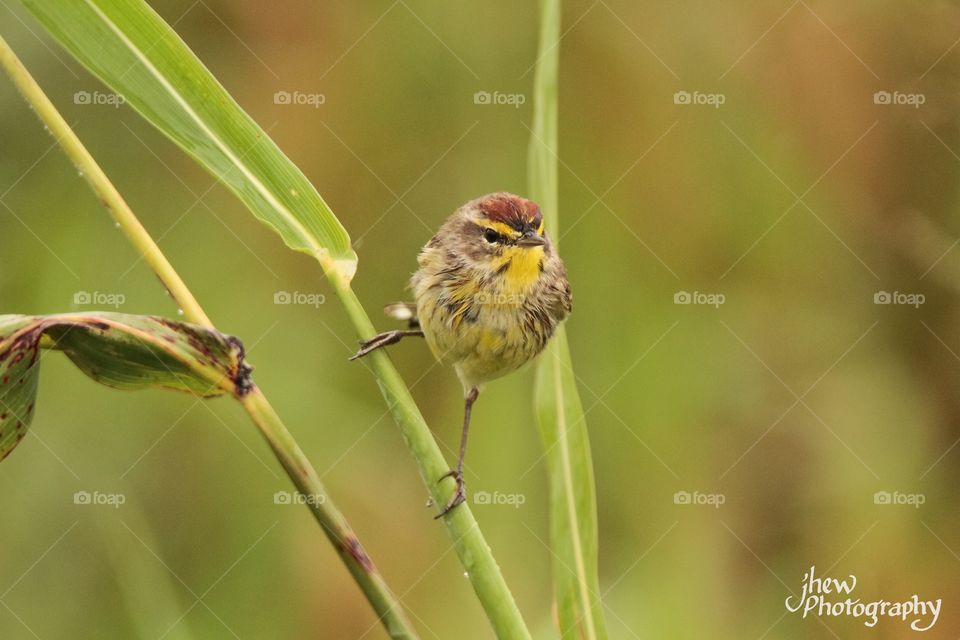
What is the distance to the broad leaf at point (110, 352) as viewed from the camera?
76.5 inches

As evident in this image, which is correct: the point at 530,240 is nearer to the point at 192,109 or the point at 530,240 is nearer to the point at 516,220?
the point at 516,220

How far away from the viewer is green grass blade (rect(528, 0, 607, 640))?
2.25 m

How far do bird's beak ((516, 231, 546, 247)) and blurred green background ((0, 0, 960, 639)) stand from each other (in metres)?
0.45

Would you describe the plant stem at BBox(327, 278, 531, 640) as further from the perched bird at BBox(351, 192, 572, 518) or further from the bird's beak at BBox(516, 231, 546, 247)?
the bird's beak at BBox(516, 231, 546, 247)

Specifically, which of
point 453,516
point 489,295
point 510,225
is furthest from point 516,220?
point 453,516

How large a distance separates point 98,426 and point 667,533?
7.17 ft

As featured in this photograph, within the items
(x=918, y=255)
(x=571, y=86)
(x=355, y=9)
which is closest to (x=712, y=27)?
(x=571, y=86)

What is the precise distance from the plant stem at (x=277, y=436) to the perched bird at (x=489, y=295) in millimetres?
1402

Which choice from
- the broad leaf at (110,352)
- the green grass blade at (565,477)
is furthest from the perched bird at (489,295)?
the broad leaf at (110,352)

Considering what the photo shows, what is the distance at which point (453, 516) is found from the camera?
2090mm

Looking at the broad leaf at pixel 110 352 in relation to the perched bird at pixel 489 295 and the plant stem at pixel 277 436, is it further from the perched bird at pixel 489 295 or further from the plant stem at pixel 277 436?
the perched bird at pixel 489 295

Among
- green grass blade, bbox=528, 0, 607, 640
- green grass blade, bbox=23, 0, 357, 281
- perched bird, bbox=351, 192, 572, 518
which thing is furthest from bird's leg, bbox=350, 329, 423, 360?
green grass blade, bbox=528, 0, 607, 640

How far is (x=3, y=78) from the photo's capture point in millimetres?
3922

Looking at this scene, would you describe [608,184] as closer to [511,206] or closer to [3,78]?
[511,206]
